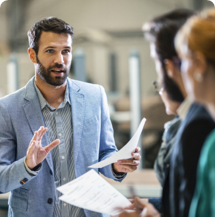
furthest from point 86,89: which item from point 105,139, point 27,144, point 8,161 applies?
point 8,161

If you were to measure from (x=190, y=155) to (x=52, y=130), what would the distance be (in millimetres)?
934

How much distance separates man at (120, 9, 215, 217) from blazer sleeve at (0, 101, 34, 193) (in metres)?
0.67

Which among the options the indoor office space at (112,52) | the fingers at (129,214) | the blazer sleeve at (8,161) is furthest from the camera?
the indoor office space at (112,52)

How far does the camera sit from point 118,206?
1.12 meters

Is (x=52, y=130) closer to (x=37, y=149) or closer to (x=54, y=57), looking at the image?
(x=37, y=149)

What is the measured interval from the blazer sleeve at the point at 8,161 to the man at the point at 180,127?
675 millimetres

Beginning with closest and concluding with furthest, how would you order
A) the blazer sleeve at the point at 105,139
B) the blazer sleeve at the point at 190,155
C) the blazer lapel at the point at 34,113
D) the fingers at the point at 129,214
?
the blazer sleeve at the point at 190,155
the fingers at the point at 129,214
the blazer lapel at the point at 34,113
the blazer sleeve at the point at 105,139

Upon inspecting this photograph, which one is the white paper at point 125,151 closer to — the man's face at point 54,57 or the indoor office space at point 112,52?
the man's face at point 54,57

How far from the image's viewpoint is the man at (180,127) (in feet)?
2.68

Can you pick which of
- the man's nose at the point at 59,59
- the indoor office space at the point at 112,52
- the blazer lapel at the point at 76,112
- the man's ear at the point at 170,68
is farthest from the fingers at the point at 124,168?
the indoor office space at the point at 112,52

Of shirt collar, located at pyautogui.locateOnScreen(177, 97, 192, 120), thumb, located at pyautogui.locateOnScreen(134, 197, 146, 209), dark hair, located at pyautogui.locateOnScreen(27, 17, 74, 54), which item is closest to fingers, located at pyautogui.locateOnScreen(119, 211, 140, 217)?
thumb, located at pyautogui.locateOnScreen(134, 197, 146, 209)

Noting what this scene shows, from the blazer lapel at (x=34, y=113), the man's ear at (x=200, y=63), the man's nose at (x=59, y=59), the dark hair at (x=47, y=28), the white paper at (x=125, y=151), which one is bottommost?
the white paper at (x=125, y=151)

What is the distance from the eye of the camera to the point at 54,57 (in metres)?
1.62

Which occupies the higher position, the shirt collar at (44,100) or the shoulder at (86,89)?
the shoulder at (86,89)
